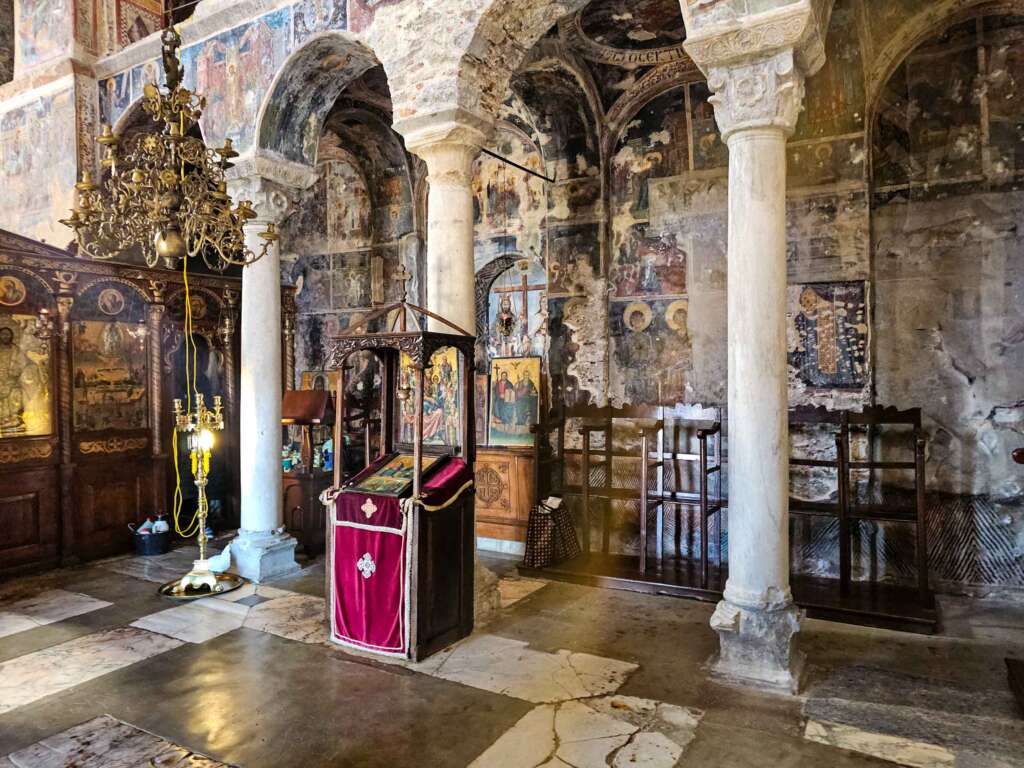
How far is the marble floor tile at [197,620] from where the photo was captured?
5613 mm

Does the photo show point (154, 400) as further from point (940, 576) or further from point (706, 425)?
point (940, 576)

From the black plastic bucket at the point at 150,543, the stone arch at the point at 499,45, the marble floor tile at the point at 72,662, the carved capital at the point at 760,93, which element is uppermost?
the stone arch at the point at 499,45

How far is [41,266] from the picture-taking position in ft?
25.0

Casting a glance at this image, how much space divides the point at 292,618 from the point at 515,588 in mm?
2107

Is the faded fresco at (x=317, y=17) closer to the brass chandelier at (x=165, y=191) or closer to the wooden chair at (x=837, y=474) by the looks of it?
the brass chandelier at (x=165, y=191)

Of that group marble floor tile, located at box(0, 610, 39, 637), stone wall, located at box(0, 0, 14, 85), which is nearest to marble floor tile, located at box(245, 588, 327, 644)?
marble floor tile, located at box(0, 610, 39, 637)

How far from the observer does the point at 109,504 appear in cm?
823

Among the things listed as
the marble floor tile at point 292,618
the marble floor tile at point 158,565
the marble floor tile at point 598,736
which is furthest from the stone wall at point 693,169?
the marble floor tile at point 158,565

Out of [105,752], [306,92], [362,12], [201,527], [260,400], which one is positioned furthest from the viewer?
[306,92]

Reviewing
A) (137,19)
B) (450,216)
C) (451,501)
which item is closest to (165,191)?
(450,216)

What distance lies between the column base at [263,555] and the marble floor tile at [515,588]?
2345 mm

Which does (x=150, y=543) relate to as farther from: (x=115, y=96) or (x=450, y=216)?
(x=115, y=96)

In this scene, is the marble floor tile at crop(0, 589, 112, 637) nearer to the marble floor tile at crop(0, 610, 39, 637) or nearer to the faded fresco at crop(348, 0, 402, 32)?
the marble floor tile at crop(0, 610, 39, 637)

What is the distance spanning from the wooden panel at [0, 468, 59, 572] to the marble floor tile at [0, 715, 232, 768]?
4280mm
